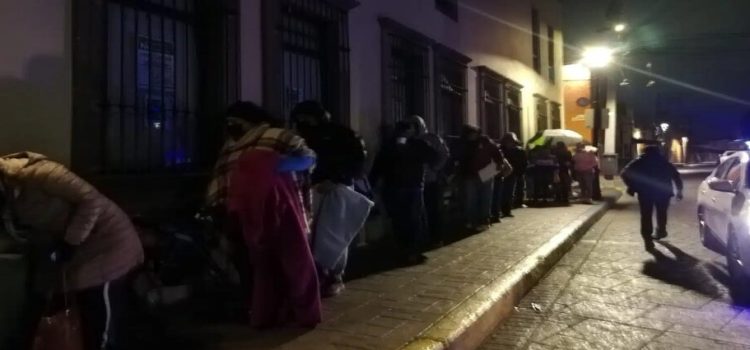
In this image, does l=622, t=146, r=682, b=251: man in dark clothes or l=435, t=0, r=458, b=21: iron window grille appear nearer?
l=622, t=146, r=682, b=251: man in dark clothes

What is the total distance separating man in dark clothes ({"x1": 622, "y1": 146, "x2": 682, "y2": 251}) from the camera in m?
8.52

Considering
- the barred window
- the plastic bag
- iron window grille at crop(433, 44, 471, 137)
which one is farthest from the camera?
iron window grille at crop(433, 44, 471, 137)

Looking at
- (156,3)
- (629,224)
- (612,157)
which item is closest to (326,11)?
(156,3)

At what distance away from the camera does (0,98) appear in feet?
12.8

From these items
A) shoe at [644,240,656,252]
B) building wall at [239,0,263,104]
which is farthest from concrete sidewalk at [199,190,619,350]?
building wall at [239,0,263,104]

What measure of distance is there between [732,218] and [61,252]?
6.09m

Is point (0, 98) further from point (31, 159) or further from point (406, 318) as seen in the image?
point (406, 318)

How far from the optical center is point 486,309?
15.9 ft

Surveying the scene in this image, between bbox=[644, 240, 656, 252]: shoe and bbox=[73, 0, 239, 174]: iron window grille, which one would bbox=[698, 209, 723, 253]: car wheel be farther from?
bbox=[73, 0, 239, 174]: iron window grille

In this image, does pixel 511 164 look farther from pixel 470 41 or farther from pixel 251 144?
pixel 251 144

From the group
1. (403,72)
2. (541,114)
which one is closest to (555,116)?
(541,114)

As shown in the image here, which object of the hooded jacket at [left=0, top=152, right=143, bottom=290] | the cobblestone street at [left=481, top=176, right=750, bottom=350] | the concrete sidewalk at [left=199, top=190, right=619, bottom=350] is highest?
the hooded jacket at [left=0, top=152, right=143, bottom=290]

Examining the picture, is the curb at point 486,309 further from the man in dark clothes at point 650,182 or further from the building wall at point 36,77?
the building wall at point 36,77

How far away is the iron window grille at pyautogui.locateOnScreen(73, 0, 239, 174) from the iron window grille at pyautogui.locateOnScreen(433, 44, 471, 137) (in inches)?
225
